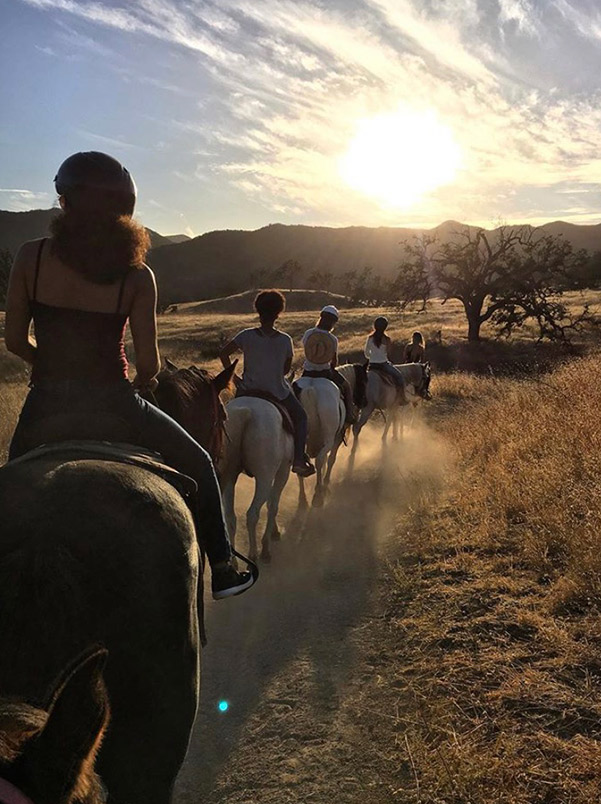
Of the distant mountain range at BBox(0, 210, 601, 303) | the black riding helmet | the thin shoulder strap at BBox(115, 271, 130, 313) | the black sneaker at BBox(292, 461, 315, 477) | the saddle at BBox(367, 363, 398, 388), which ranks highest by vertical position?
the distant mountain range at BBox(0, 210, 601, 303)

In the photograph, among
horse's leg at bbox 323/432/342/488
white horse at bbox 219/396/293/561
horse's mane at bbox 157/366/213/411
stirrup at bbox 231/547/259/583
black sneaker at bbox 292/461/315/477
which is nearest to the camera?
stirrup at bbox 231/547/259/583

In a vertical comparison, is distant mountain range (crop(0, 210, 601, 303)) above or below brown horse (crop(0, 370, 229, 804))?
above

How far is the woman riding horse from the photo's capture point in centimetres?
271

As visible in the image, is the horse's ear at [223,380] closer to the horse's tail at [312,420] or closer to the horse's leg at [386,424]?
the horse's tail at [312,420]

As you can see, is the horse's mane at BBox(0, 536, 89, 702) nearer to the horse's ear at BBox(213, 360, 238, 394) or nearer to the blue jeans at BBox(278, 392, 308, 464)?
the horse's ear at BBox(213, 360, 238, 394)

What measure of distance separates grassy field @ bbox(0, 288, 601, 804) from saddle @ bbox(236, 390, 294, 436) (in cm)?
213

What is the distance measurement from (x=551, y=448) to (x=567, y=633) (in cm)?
444

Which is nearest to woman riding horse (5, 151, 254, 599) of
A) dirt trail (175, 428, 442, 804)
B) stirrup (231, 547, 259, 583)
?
stirrup (231, 547, 259, 583)

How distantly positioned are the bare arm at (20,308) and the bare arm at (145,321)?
1.73 feet

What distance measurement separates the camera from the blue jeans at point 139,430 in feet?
8.99

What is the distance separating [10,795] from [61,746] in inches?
4.9

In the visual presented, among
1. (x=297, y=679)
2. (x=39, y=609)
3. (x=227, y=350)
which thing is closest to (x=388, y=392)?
(x=227, y=350)

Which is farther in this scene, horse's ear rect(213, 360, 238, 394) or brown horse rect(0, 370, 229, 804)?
horse's ear rect(213, 360, 238, 394)

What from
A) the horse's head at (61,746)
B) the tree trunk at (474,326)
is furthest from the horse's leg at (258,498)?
the tree trunk at (474,326)
